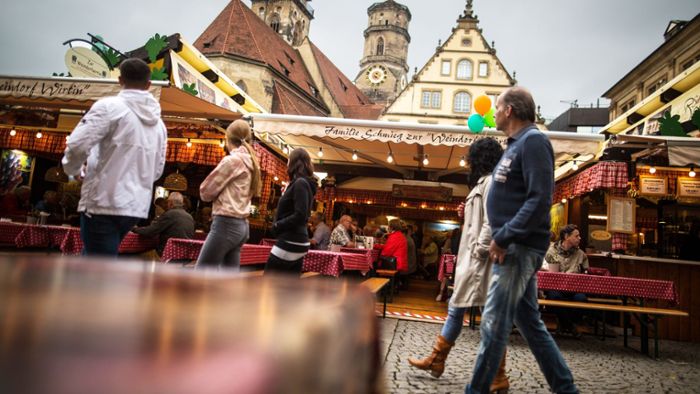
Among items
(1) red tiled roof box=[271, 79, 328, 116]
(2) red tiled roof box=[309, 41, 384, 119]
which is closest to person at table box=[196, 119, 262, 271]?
(1) red tiled roof box=[271, 79, 328, 116]

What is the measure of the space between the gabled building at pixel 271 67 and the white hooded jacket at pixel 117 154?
26.4 metres

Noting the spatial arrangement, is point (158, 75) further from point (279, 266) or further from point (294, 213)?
point (279, 266)

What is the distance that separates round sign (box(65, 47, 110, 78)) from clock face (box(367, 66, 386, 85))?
2063 inches

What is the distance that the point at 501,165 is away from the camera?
2.51 meters

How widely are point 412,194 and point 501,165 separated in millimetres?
11054

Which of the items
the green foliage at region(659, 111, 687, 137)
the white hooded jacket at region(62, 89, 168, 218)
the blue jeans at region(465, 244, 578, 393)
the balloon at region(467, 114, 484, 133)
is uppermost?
the green foliage at region(659, 111, 687, 137)

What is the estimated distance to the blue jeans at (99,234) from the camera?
2.48 metres

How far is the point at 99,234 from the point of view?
2510mm

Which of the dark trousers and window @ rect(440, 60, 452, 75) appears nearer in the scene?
the dark trousers

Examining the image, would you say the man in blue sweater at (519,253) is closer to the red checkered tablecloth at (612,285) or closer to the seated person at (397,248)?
the red checkered tablecloth at (612,285)

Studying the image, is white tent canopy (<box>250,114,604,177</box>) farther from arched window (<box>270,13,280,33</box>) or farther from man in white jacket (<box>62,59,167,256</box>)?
arched window (<box>270,13,280,33</box>)

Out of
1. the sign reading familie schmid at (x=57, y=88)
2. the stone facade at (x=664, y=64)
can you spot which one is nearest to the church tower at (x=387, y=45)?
the stone facade at (x=664, y=64)

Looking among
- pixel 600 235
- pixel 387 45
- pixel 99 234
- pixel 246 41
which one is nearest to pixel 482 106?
pixel 600 235

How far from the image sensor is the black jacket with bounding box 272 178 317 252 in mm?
3436
